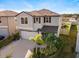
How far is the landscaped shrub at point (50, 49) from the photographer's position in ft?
16.0

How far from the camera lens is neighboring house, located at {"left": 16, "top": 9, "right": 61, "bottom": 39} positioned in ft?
20.7

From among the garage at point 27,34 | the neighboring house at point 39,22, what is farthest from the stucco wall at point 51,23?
the garage at point 27,34

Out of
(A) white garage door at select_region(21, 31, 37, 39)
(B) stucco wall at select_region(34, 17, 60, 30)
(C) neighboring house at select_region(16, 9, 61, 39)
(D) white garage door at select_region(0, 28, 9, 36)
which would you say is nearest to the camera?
(D) white garage door at select_region(0, 28, 9, 36)

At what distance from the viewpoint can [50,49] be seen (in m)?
5.14

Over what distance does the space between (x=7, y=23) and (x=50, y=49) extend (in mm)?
1976

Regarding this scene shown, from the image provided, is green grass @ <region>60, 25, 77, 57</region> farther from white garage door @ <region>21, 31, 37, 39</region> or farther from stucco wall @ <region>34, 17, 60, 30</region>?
white garage door @ <region>21, 31, 37, 39</region>

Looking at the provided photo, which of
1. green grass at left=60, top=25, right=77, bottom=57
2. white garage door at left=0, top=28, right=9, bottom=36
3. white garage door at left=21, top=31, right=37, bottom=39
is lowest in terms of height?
green grass at left=60, top=25, right=77, bottom=57

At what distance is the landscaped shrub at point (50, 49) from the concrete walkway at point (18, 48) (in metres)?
0.33

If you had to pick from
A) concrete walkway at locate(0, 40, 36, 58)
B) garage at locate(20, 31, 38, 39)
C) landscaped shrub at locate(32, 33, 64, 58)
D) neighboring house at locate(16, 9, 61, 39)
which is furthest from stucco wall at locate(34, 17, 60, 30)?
concrete walkway at locate(0, 40, 36, 58)

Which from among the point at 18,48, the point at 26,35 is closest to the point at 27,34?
the point at 26,35

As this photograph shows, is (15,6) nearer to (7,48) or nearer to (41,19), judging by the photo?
(7,48)

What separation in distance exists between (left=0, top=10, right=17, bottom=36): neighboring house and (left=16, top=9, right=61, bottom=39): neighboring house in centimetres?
65

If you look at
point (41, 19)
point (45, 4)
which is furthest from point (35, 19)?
point (45, 4)

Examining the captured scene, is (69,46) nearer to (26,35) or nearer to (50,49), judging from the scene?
(50,49)
